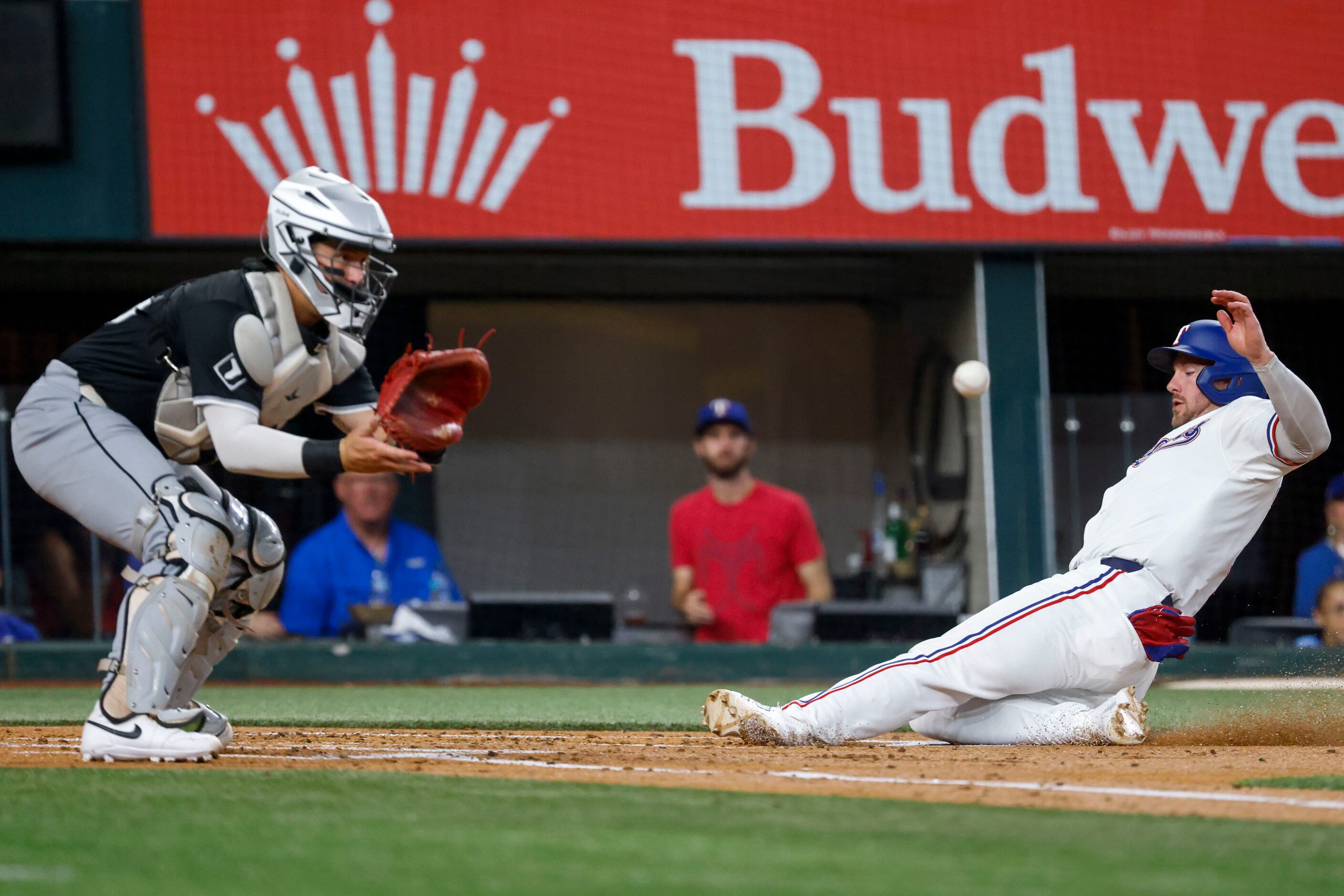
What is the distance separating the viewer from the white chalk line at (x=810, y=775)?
3496mm

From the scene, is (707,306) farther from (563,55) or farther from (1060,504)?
(1060,504)

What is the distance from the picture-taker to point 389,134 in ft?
34.6

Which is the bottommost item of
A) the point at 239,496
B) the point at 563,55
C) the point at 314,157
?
the point at 239,496

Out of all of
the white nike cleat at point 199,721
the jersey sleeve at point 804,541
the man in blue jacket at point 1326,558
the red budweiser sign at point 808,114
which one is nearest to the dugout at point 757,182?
the red budweiser sign at point 808,114

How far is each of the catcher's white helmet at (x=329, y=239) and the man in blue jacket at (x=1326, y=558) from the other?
681 centimetres

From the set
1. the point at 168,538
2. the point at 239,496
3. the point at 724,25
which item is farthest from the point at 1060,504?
the point at 168,538

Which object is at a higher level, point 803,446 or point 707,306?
point 707,306

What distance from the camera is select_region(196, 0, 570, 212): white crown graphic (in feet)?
34.0

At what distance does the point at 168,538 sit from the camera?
13.8ft

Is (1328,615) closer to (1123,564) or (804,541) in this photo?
(804,541)

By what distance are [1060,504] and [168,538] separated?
7.14 m

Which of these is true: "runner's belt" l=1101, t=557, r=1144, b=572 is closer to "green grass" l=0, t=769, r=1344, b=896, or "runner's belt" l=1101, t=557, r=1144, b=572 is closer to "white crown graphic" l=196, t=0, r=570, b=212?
"green grass" l=0, t=769, r=1344, b=896

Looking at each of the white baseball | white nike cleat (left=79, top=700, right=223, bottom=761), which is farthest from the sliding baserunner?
the white baseball

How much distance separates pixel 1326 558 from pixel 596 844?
788 centimetres
